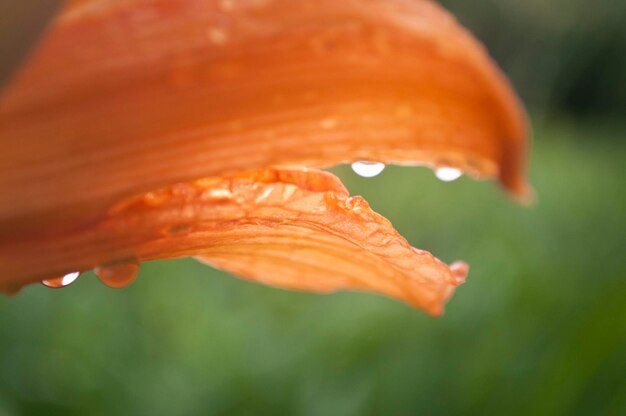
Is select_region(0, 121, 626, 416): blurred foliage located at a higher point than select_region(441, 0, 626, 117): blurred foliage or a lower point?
lower

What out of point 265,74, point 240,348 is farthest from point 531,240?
point 265,74

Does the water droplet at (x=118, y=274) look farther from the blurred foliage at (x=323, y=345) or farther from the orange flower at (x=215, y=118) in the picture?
the blurred foliage at (x=323, y=345)

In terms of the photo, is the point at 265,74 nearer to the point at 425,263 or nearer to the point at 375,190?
the point at 425,263

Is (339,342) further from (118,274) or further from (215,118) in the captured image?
(215,118)

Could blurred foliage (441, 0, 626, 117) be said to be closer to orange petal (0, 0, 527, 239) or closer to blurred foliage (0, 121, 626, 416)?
blurred foliage (0, 121, 626, 416)

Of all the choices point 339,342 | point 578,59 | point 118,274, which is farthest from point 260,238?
point 578,59

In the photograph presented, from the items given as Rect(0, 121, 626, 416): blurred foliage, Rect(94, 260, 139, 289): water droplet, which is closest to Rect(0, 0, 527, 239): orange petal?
Rect(94, 260, 139, 289): water droplet

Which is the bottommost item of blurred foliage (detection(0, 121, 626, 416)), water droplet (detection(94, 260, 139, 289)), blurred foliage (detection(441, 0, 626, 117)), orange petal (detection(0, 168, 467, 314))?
orange petal (detection(0, 168, 467, 314))
